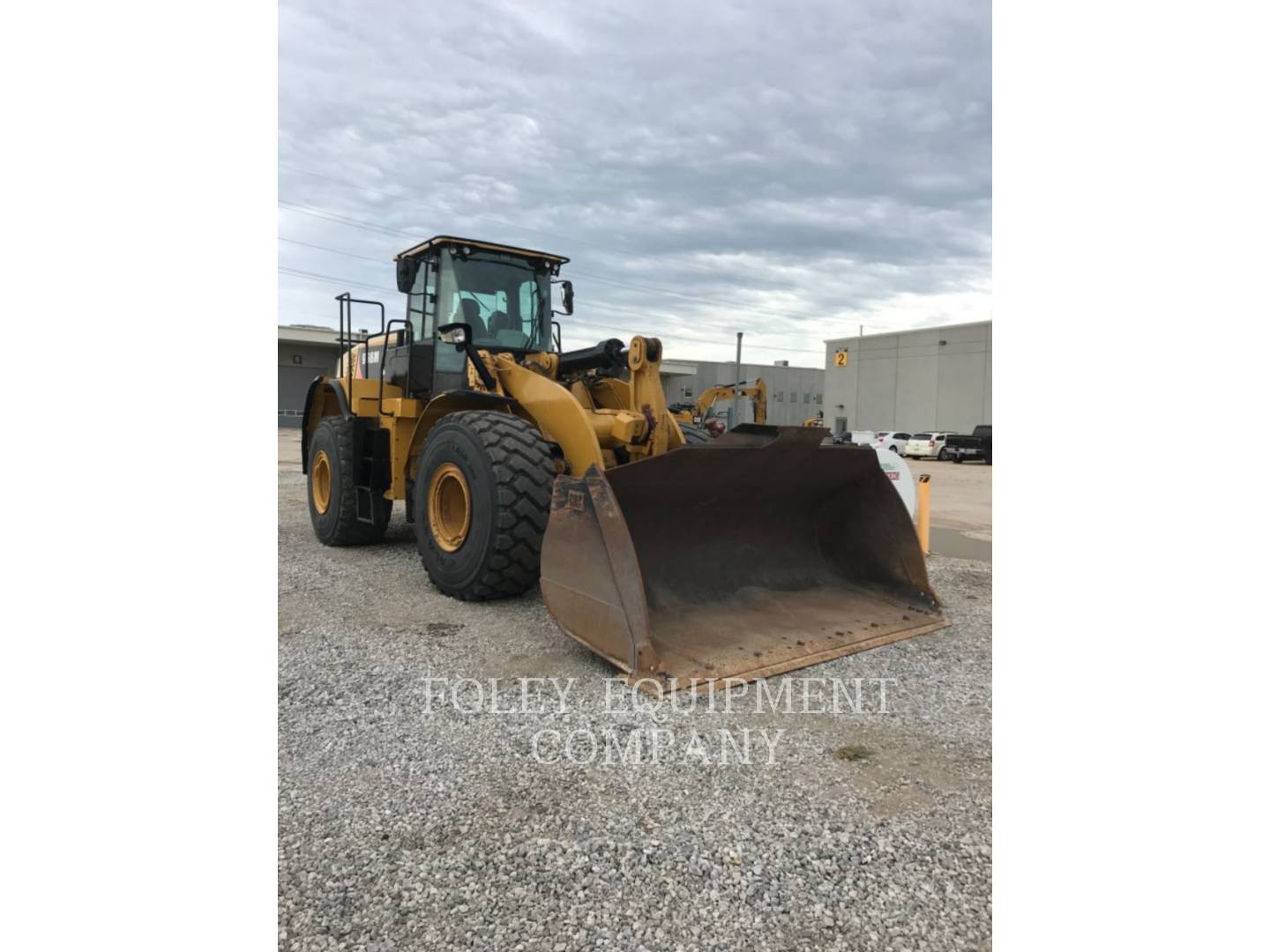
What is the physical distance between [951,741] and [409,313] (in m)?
5.77

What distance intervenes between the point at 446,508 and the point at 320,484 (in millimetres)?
2937

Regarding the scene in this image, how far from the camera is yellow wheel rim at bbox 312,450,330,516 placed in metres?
7.63

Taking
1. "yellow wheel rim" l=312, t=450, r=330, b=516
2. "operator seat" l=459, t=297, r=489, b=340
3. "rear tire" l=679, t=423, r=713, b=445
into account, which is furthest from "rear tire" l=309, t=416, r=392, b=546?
"rear tire" l=679, t=423, r=713, b=445

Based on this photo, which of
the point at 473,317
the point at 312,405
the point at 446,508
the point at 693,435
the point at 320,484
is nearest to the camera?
the point at 446,508

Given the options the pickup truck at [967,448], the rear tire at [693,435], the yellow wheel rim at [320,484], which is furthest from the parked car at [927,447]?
the yellow wheel rim at [320,484]

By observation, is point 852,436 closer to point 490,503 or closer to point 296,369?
point 490,503

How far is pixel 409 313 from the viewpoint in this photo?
7.11m

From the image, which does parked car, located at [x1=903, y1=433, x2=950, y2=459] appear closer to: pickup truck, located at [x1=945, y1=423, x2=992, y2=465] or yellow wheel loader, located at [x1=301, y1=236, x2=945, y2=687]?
pickup truck, located at [x1=945, y1=423, x2=992, y2=465]

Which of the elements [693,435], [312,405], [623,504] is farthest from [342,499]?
[623,504]

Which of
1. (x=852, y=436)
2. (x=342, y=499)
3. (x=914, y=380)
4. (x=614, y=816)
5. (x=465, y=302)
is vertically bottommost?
(x=614, y=816)

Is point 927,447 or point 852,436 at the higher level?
point 852,436

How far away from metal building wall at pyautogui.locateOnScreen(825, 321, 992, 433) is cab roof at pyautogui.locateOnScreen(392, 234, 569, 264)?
26.6 m

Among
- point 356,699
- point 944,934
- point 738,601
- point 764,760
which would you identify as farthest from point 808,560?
point 944,934

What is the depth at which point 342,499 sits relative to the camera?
7.02 meters
